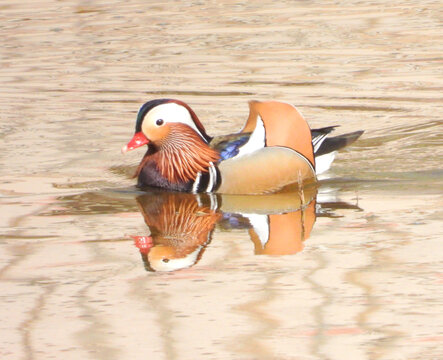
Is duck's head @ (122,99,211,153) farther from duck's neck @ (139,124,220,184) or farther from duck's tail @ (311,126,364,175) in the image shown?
duck's tail @ (311,126,364,175)

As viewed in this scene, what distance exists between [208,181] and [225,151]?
24cm

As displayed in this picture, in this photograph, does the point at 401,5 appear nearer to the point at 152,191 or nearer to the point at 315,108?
the point at 315,108

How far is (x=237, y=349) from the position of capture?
566 cm

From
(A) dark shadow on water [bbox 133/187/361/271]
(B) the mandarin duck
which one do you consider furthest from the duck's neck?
(A) dark shadow on water [bbox 133/187/361/271]

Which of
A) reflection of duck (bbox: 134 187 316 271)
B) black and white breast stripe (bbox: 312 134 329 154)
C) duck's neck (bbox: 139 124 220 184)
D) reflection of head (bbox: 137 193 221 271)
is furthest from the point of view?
black and white breast stripe (bbox: 312 134 329 154)

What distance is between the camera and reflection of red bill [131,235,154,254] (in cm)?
755

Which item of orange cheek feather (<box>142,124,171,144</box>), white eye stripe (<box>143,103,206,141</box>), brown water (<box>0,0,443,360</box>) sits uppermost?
white eye stripe (<box>143,103,206,141</box>)

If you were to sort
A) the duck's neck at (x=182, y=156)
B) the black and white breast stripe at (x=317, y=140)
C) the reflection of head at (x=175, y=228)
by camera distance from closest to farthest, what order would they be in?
1. the reflection of head at (x=175, y=228)
2. the duck's neck at (x=182, y=156)
3. the black and white breast stripe at (x=317, y=140)

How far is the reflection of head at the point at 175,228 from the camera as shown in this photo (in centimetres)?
726

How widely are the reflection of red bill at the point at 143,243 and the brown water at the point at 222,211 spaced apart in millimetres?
58

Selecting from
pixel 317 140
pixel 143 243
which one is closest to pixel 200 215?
pixel 143 243

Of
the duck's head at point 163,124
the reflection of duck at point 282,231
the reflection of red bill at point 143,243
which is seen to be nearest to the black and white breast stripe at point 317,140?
the duck's head at point 163,124

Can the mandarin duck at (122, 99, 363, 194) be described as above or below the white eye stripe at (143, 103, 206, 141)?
below

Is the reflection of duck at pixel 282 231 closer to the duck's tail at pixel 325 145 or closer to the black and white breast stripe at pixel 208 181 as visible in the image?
the black and white breast stripe at pixel 208 181
